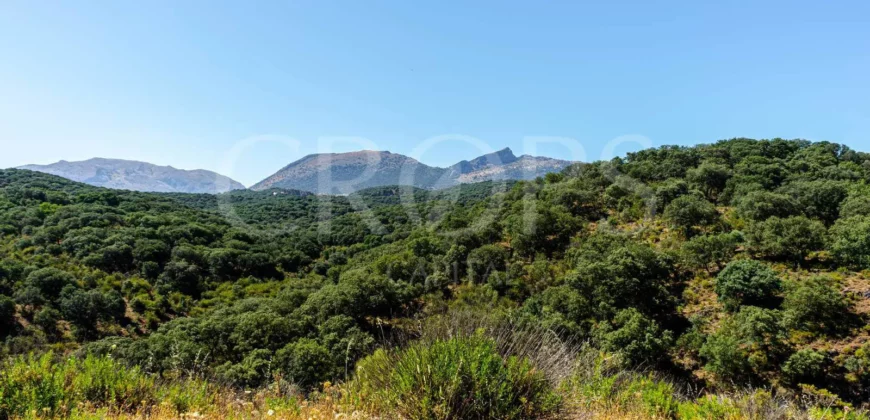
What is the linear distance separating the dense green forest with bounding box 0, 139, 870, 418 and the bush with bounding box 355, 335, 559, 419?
0.23ft

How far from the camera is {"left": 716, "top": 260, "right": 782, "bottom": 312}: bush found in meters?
21.7

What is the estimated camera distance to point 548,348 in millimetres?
4594

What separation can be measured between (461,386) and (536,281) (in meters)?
28.9

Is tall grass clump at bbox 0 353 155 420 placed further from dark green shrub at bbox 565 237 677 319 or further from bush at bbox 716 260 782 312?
bush at bbox 716 260 782 312

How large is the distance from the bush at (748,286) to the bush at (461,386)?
24865 millimetres

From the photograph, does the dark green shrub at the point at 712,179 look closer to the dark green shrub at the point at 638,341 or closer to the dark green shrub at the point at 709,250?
the dark green shrub at the point at 709,250

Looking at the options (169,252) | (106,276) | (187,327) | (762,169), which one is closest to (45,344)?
(187,327)

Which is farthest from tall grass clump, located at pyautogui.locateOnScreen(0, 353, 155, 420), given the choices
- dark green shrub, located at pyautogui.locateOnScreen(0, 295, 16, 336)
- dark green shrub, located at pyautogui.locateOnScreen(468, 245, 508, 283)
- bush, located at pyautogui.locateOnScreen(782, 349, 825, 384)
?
dark green shrub, located at pyautogui.locateOnScreen(0, 295, 16, 336)

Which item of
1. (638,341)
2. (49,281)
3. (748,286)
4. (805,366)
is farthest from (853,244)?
(49,281)

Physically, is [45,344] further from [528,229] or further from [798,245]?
[798,245]

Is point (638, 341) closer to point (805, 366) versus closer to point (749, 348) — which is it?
point (749, 348)

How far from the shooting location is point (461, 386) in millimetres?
3404

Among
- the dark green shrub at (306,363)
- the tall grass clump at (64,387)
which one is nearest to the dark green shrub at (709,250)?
the dark green shrub at (306,363)

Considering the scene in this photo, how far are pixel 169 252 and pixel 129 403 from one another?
158ft
